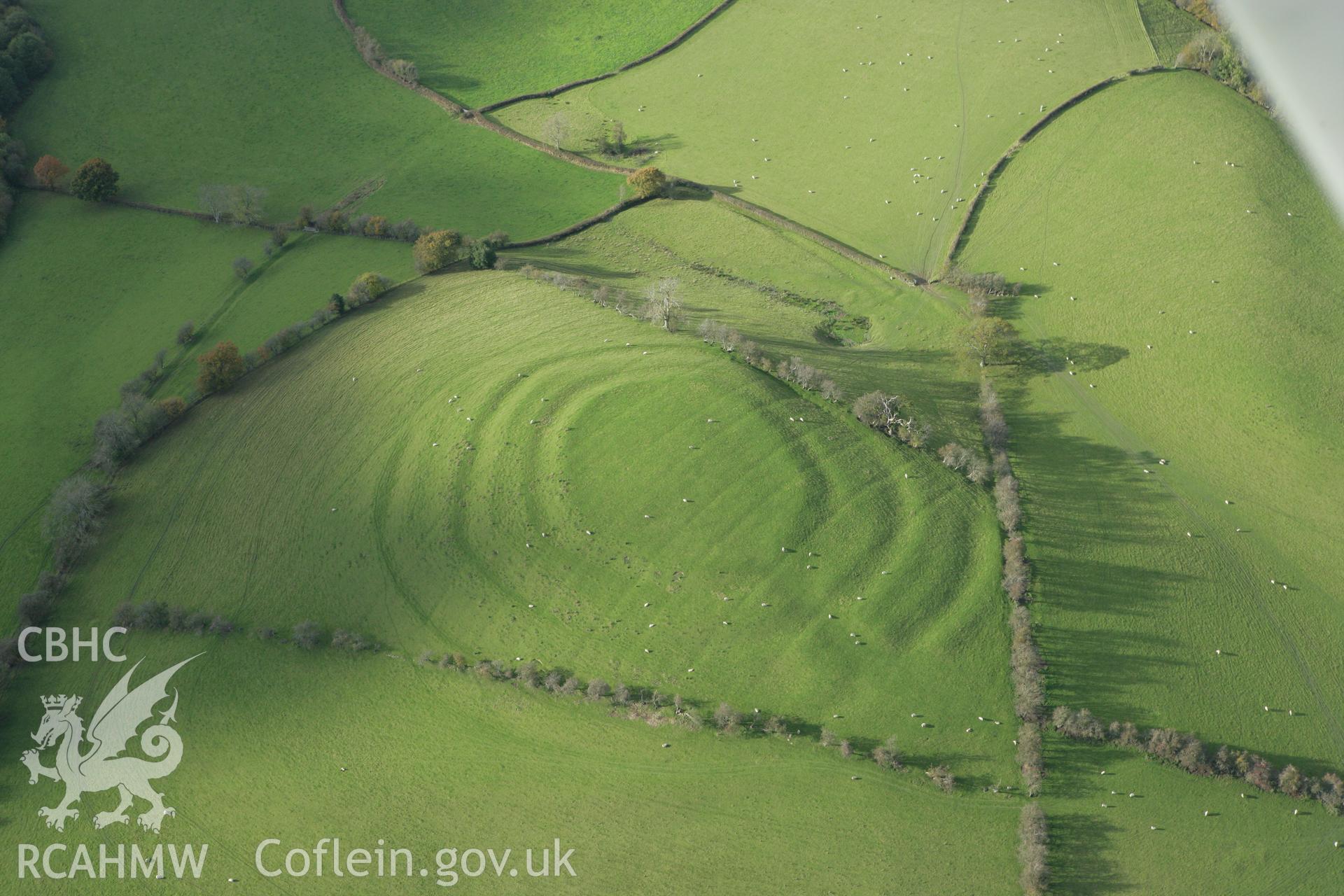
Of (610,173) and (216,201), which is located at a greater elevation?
(610,173)

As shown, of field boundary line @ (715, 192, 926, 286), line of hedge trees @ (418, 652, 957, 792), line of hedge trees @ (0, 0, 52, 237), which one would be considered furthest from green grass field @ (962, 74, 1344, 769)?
line of hedge trees @ (0, 0, 52, 237)

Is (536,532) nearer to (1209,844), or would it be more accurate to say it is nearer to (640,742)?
A: (640,742)

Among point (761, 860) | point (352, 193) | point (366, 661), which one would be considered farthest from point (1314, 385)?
point (352, 193)

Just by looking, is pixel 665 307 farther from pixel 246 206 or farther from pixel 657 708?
pixel 246 206

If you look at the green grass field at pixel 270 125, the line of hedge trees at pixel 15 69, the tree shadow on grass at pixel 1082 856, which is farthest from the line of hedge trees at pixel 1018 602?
the line of hedge trees at pixel 15 69

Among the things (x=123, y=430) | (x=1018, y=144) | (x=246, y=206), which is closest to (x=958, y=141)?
(x=1018, y=144)

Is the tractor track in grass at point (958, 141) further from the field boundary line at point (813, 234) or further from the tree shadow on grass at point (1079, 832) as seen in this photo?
the tree shadow on grass at point (1079, 832)
